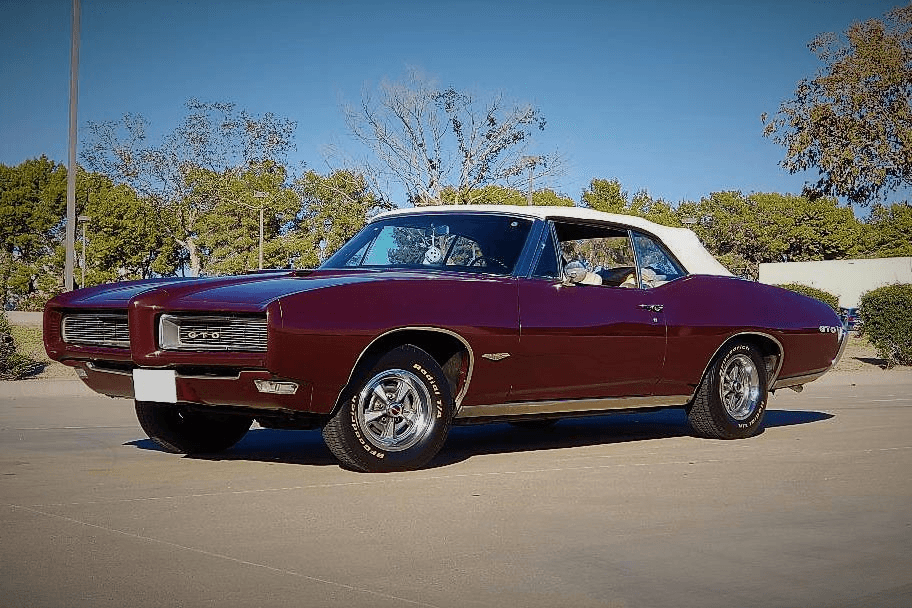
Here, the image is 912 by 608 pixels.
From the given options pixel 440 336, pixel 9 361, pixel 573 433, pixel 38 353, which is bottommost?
pixel 573 433

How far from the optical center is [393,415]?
6.53 m

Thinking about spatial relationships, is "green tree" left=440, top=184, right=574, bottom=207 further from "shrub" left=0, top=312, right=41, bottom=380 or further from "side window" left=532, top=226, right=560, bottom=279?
"side window" left=532, top=226, right=560, bottom=279

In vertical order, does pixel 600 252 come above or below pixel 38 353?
above

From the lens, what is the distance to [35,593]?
3797 millimetres

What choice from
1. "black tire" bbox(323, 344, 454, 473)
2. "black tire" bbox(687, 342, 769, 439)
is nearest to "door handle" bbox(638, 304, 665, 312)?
"black tire" bbox(687, 342, 769, 439)

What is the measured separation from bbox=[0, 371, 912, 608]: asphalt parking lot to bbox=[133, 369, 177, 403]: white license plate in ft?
1.51

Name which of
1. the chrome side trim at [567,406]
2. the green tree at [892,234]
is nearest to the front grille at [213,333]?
the chrome side trim at [567,406]

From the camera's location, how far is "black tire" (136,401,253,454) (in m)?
7.26

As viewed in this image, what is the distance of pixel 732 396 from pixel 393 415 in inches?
132

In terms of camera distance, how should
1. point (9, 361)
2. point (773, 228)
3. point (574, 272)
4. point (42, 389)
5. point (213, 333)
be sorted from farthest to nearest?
1. point (773, 228)
2. point (9, 361)
3. point (42, 389)
4. point (574, 272)
5. point (213, 333)

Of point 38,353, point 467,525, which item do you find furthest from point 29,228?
point 467,525

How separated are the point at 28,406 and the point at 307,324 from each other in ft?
21.9

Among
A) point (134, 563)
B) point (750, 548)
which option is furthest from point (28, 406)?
point (750, 548)

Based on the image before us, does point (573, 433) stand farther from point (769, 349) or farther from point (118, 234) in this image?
point (118, 234)
